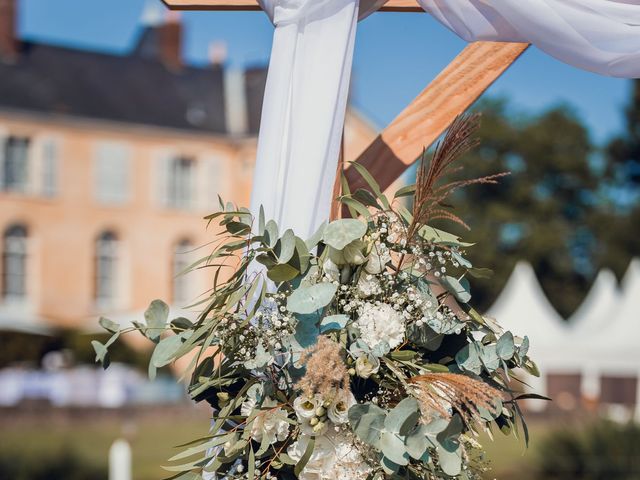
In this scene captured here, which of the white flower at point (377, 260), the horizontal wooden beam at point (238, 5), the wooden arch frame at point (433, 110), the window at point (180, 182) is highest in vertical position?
the horizontal wooden beam at point (238, 5)

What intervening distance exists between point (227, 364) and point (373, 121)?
1263 inches

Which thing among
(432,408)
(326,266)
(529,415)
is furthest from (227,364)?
(529,415)

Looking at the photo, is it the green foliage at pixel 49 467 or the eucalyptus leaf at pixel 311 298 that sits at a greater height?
the eucalyptus leaf at pixel 311 298

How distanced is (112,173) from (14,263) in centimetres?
412

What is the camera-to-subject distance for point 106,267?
3272 centimetres

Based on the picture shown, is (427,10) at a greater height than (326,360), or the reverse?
(427,10)

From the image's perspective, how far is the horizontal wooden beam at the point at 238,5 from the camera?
3.03m

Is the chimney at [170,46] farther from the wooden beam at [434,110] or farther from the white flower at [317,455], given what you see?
the white flower at [317,455]

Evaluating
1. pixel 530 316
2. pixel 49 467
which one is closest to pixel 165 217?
pixel 530 316

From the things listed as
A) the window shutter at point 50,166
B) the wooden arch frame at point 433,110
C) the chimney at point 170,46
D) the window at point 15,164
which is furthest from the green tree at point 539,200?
the wooden arch frame at point 433,110

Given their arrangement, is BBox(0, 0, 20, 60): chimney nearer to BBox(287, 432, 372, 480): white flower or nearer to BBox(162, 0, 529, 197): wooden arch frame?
BBox(162, 0, 529, 197): wooden arch frame

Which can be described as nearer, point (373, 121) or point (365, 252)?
point (365, 252)

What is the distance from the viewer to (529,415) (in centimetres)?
2191

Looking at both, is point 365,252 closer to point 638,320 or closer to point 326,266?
point 326,266
